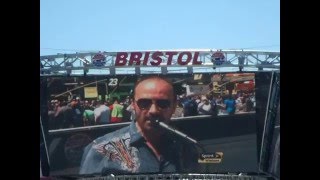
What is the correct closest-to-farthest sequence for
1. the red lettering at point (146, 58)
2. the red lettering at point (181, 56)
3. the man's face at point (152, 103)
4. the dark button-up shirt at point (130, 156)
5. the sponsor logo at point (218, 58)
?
the sponsor logo at point (218, 58), the red lettering at point (181, 56), the red lettering at point (146, 58), the man's face at point (152, 103), the dark button-up shirt at point (130, 156)

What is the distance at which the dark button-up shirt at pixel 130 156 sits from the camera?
1312 cm

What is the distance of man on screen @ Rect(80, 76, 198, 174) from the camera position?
1308cm

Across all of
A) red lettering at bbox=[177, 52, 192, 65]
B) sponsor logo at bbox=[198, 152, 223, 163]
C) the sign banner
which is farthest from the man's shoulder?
red lettering at bbox=[177, 52, 192, 65]

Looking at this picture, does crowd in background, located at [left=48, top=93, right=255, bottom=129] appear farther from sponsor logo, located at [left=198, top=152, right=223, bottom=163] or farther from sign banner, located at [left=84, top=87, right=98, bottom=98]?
sponsor logo, located at [left=198, top=152, right=223, bottom=163]

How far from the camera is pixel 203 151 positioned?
1319 cm

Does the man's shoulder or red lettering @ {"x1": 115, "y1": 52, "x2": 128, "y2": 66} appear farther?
the man's shoulder

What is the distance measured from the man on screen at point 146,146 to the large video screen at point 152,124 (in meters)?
0.02

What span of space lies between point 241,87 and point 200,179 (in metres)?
2.23

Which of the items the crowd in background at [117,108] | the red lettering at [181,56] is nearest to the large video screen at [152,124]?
the crowd in background at [117,108]

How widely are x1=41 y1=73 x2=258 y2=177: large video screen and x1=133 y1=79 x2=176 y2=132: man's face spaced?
0.07 feet

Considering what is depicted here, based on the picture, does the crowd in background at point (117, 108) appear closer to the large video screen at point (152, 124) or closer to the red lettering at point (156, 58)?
the large video screen at point (152, 124)
